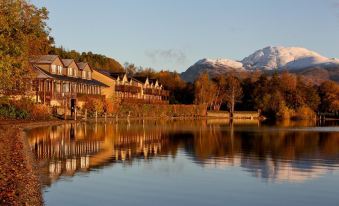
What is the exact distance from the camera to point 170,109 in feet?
363

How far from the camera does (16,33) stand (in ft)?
103

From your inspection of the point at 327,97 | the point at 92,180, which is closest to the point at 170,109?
the point at 327,97

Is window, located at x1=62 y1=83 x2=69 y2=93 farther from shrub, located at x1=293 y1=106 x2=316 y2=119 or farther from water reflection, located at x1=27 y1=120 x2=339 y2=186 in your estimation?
shrub, located at x1=293 y1=106 x2=316 y2=119

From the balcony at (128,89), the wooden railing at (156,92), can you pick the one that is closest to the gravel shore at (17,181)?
the balcony at (128,89)

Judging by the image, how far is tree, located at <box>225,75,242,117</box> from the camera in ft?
431

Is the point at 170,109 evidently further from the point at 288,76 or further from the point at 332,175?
Result: the point at 332,175

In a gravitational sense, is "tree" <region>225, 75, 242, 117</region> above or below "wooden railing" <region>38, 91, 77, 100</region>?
above

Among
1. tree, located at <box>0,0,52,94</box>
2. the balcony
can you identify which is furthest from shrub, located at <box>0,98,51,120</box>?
the balcony

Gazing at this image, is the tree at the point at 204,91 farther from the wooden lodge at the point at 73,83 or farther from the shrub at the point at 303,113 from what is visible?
the shrub at the point at 303,113

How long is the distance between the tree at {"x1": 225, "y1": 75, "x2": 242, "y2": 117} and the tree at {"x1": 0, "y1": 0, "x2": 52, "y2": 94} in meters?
97.1

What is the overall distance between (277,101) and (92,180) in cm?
11052

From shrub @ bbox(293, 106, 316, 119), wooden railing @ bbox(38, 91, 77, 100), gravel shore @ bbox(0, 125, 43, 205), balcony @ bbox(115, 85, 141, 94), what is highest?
balcony @ bbox(115, 85, 141, 94)

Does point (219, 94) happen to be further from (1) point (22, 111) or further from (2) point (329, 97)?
(1) point (22, 111)

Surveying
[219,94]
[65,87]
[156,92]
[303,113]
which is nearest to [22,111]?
[65,87]
